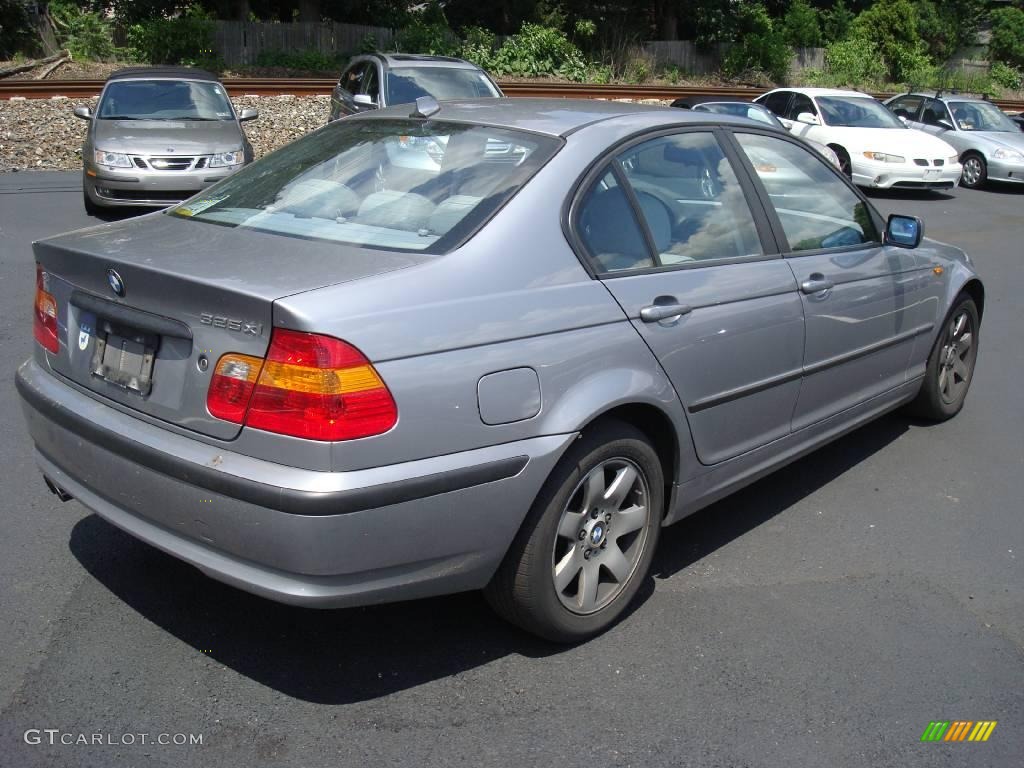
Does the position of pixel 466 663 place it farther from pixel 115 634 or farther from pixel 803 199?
pixel 803 199

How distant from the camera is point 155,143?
36.6 ft

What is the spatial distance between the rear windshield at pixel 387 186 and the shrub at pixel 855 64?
122 ft

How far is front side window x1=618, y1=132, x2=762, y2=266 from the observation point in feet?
12.4

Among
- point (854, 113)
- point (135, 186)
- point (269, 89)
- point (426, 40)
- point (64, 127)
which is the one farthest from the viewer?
point (426, 40)

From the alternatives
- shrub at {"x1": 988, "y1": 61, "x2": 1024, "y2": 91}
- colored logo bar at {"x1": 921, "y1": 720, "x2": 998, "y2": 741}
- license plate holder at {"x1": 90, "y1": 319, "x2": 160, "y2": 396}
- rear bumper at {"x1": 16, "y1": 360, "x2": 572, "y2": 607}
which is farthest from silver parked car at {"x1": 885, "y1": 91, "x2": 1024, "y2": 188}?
shrub at {"x1": 988, "y1": 61, "x2": 1024, "y2": 91}

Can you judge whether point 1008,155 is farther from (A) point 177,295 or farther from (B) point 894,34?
(B) point 894,34

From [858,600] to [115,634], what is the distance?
2.59 metres

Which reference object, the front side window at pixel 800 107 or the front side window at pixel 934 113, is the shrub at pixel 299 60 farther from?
the front side window at pixel 934 113

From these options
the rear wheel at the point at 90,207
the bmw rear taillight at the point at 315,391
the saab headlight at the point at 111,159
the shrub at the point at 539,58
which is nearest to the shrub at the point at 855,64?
the shrub at the point at 539,58

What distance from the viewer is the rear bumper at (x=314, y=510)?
2793 mm

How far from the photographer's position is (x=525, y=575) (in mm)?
3242

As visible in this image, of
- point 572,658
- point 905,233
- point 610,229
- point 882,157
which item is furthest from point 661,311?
point 882,157

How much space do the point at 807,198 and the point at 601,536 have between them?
2.00 metres

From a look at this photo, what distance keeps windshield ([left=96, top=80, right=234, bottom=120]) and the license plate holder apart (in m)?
9.58
